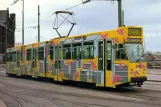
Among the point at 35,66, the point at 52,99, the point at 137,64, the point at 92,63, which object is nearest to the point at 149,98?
the point at 137,64

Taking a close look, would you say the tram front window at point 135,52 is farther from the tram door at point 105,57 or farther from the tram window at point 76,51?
the tram window at point 76,51

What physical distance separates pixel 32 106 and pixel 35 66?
1745 centimetres

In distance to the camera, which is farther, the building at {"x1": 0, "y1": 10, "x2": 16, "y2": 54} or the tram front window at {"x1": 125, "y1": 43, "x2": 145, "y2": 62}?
the building at {"x1": 0, "y1": 10, "x2": 16, "y2": 54}

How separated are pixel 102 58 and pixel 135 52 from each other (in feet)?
6.42

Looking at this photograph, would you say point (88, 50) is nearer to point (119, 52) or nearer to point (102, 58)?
point (102, 58)

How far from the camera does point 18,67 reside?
38.2 m

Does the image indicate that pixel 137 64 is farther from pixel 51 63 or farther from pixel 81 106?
→ pixel 51 63

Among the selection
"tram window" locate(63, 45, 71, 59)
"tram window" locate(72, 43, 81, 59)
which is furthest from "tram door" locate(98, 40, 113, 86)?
"tram window" locate(63, 45, 71, 59)

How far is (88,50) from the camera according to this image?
22.4m

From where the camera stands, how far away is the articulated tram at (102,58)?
64.5ft

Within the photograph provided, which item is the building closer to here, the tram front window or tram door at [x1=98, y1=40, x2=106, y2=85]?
tram door at [x1=98, y1=40, x2=106, y2=85]

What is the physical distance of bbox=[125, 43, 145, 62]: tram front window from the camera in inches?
776

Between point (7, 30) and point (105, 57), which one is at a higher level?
point (7, 30)

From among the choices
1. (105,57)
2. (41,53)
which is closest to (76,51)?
(105,57)
